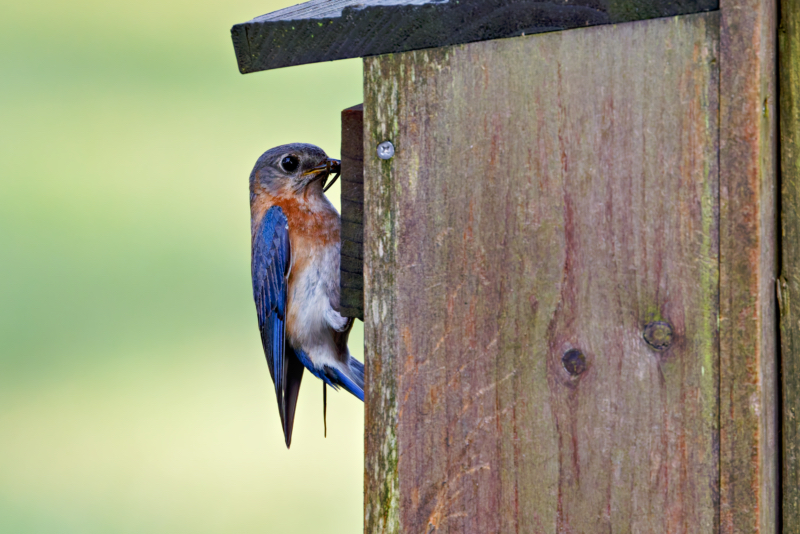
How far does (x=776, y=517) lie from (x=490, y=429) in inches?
23.3

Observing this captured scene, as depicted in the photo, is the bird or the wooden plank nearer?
the wooden plank

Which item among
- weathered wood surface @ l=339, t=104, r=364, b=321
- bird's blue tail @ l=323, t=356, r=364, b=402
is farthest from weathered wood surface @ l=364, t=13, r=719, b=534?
bird's blue tail @ l=323, t=356, r=364, b=402

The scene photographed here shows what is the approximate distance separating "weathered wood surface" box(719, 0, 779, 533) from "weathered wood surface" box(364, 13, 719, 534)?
0.07 feet

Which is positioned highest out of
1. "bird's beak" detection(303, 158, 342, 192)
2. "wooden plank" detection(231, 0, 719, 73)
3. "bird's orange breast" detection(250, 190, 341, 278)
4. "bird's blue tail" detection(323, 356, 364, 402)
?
"wooden plank" detection(231, 0, 719, 73)

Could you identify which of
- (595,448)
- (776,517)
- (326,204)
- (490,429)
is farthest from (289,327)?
(776,517)

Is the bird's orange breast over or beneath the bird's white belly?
over

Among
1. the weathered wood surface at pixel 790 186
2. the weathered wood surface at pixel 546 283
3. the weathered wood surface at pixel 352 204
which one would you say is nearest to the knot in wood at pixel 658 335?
the weathered wood surface at pixel 546 283

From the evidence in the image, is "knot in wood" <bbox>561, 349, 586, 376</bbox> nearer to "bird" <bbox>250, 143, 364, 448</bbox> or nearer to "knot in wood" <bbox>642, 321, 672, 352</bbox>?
"knot in wood" <bbox>642, 321, 672, 352</bbox>

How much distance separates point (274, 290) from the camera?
2484 mm

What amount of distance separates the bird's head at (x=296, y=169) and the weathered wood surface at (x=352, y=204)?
2.18 ft

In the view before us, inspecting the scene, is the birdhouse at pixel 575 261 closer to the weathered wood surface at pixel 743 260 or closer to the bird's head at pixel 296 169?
the weathered wood surface at pixel 743 260

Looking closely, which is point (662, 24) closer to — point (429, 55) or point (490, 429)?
point (429, 55)

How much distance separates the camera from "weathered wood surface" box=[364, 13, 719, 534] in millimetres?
1317

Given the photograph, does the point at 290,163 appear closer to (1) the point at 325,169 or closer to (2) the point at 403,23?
(1) the point at 325,169
